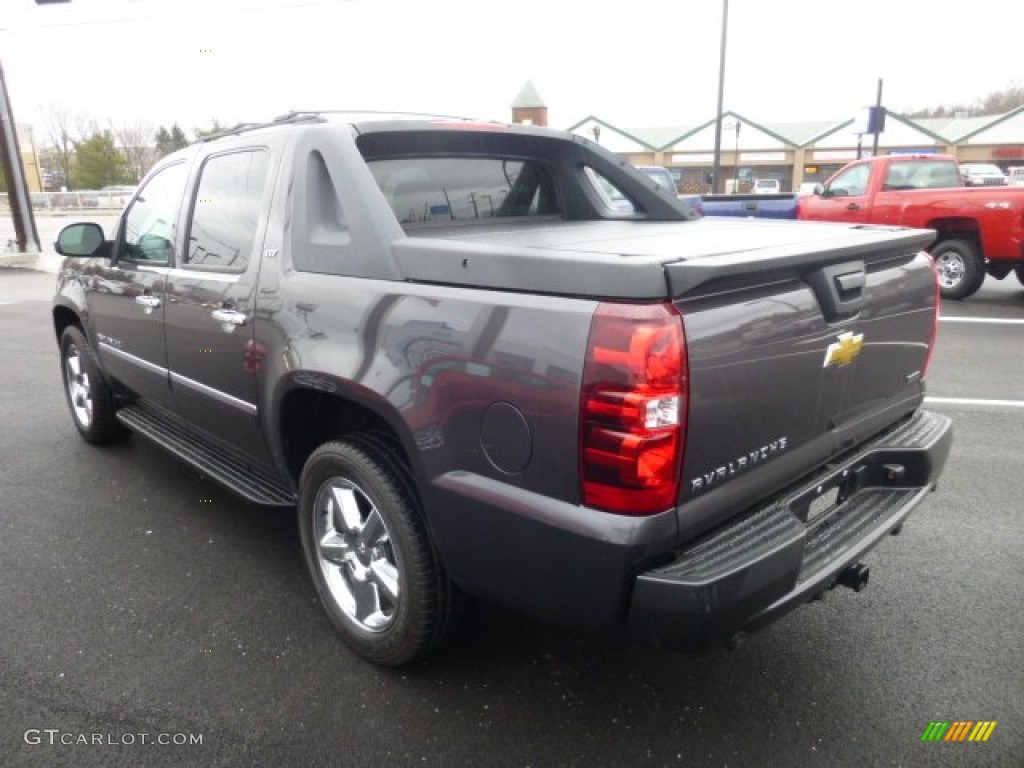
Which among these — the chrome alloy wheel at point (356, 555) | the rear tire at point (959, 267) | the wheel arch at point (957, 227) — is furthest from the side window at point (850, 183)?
the chrome alloy wheel at point (356, 555)

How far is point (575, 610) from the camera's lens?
2.01 meters

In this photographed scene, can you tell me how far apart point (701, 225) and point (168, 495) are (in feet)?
10.3

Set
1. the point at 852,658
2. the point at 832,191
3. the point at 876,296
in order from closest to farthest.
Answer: the point at 876,296 < the point at 852,658 < the point at 832,191

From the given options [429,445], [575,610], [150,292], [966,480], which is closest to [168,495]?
[150,292]

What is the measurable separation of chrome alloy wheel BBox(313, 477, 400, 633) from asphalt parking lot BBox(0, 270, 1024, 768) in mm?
194

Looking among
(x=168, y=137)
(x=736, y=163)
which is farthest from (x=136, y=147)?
(x=736, y=163)

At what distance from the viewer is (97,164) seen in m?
58.0

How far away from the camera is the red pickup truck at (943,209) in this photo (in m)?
9.66

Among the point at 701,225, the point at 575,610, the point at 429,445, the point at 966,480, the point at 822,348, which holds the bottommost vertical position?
the point at 966,480

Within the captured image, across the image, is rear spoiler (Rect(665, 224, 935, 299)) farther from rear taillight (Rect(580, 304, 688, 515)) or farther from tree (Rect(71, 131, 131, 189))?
tree (Rect(71, 131, 131, 189))

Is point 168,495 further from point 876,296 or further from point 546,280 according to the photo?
point 876,296

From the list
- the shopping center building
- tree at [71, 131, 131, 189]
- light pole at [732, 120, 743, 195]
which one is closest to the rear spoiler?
light pole at [732, 120, 743, 195]

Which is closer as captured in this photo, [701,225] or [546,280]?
[546,280]

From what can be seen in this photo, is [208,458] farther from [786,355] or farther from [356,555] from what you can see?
[786,355]
